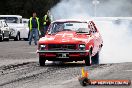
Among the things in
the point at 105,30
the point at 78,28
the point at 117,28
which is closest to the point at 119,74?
the point at 78,28

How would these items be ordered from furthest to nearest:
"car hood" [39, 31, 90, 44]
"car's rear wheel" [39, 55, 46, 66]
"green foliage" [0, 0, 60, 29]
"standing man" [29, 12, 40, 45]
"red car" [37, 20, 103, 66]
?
"green foliage" [0, 0, 60, 29], "standing man" [29, 12, 40, 45], "car's rear wheel" [39, 55, 46, 66], "car hood" [39, 31, 90, 44], "red car" [37, 20, 103, 66]

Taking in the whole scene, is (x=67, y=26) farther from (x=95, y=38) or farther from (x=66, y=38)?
(x=66, y=38)

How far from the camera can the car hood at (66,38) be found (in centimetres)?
1848

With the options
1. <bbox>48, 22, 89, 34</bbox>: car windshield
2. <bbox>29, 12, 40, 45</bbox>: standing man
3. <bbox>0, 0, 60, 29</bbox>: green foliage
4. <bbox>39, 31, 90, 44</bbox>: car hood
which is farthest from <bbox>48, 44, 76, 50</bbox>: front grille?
<bbox>0, 0, 60, 29</bbox>: green foliage

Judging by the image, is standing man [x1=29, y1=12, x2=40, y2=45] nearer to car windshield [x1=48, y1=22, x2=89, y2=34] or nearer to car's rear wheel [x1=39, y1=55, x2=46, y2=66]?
car windshield [x1=48, y1=22, x2=89, y2=34]

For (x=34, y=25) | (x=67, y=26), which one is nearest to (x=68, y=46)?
(x=67, y=26)

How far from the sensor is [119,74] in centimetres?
1504

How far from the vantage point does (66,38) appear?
18.7 metres

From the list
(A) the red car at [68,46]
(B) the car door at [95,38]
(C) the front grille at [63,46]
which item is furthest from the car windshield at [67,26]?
(C) the front grille at [63,46]

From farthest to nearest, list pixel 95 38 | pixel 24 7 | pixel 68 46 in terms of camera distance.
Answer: pixel 24 7, pixel 95 38, pixel 68 46

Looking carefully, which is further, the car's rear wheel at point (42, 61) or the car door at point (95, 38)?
the car door at point (95, 38)

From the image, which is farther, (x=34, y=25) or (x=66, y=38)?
(x=34, y=25)

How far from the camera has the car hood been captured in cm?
1848

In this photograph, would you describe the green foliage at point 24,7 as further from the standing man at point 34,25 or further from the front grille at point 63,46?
the front grille at point 63,46
